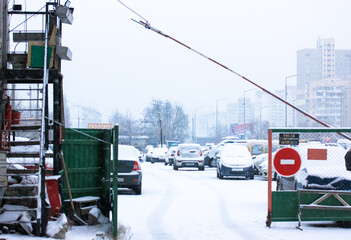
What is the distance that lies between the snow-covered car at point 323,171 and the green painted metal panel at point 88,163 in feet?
12.8

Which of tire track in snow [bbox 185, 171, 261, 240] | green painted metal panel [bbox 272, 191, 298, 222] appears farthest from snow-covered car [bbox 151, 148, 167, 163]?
green painted metal panel [bbox 272, 191, 298, 222]

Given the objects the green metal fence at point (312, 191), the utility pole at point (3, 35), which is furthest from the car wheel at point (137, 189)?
the utility pole at point (3, 35)

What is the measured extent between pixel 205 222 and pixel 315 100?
429 ft

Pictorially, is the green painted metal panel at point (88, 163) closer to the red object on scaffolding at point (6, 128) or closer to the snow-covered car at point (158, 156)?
the red object on scaffolding at point (6, 128)

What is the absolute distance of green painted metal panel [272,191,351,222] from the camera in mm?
11344

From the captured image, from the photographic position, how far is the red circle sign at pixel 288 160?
11.4m

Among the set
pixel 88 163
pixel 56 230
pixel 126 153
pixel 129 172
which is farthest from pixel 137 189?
pixel 56 230

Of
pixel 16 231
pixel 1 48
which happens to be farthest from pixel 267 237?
pixel 1 48

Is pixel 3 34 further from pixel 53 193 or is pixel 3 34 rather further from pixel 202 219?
pixel 202 219

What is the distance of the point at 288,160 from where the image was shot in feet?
37.4

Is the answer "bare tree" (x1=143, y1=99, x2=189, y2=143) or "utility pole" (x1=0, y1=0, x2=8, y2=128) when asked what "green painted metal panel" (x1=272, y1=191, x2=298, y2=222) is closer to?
"utility pole" (x1=0, y1=0, x2=8, y2=128)

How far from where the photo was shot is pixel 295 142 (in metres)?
11.4

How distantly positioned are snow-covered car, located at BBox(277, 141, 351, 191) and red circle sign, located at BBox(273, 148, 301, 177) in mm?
127

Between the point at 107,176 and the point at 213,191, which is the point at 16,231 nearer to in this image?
the point at 107,176
